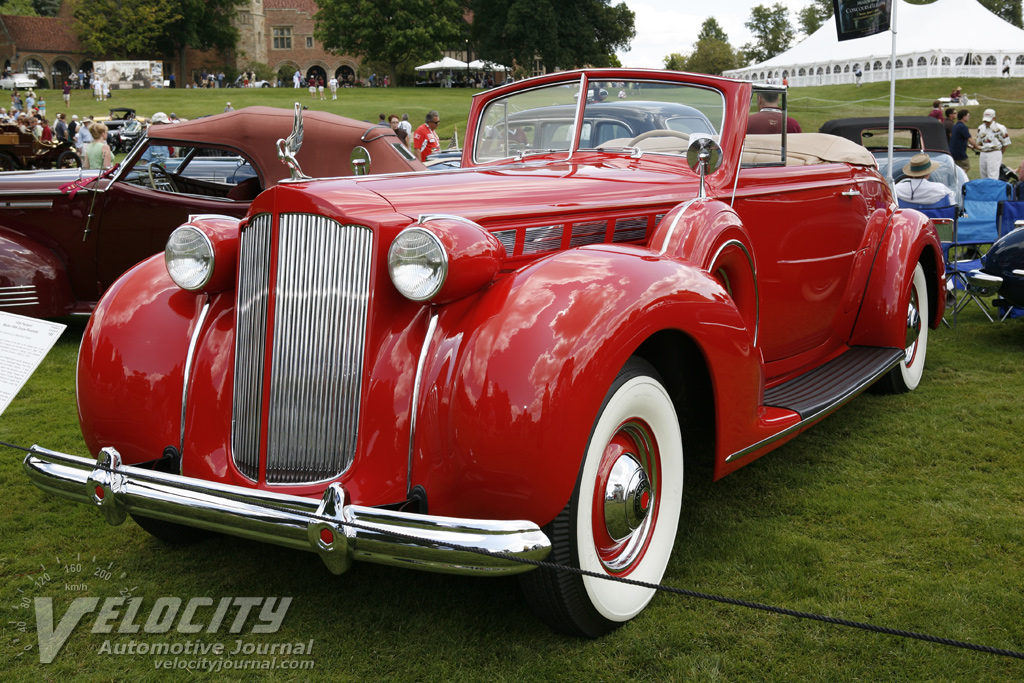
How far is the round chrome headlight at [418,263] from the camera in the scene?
2.36m

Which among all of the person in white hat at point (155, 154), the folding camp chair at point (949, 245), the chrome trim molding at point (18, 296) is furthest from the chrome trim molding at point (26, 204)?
the folding camp chair at point (949, 245)

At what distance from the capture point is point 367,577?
3.01m

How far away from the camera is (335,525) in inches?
83.6

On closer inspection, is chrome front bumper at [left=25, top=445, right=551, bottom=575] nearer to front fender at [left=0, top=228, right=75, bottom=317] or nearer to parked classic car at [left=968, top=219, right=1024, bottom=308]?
front fender at [left=0, top=228, right=75, bottom=317]

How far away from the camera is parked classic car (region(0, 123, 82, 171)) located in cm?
1973

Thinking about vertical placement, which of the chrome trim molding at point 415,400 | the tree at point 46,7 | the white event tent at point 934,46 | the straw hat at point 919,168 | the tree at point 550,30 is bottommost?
the chrome trim molding at point 415,400

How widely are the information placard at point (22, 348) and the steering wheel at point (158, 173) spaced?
3.95 m

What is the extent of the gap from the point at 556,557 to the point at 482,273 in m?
0.85

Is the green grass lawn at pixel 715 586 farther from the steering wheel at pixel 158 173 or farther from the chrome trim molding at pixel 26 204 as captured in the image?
the steering wheel at pixel 158 173

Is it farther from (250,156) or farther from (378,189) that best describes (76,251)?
(378,189)

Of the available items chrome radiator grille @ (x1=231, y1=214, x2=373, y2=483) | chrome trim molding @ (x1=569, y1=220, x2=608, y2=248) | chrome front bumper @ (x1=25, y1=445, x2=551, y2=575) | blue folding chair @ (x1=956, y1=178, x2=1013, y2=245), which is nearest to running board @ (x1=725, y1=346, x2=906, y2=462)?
chrome trim molding @ (x1=569, y1=220, x2=608, y2=248)

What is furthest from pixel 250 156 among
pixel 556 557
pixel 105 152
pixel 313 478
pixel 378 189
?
pixel 105 152

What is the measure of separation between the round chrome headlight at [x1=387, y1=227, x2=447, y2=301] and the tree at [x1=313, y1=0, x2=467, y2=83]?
53.4 m

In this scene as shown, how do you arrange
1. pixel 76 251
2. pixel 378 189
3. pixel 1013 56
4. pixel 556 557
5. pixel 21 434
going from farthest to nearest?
1. pixel 1013 56
2. pixel 76 251
3. pixel 21 434
4. pixel 378 189
5. pixel 556 557
